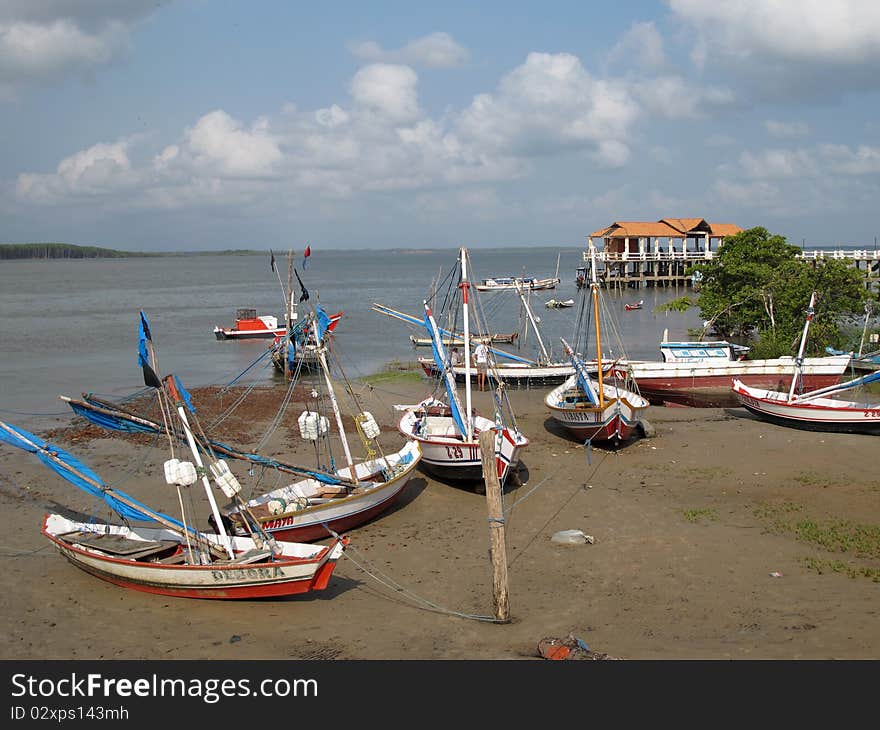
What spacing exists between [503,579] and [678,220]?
78659 millimetres

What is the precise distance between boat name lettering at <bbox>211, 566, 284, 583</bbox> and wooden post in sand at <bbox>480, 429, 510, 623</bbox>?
3575 millimetres

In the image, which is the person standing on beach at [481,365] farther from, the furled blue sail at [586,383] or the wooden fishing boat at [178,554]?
the wooden fishing boat at [178,554]

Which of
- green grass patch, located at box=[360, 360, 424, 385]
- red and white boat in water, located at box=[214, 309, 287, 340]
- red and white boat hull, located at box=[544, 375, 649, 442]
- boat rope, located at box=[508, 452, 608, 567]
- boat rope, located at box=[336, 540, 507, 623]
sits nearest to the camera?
boat rope, located at box=[336, 540, 507, 623]

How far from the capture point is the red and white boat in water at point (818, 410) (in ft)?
75.2

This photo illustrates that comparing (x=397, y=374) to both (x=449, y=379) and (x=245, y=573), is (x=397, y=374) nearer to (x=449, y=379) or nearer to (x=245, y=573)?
(x=449, y=379)

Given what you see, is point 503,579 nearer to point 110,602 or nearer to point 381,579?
point 381,579

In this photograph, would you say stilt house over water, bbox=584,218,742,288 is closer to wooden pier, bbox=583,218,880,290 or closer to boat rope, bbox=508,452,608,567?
wooden pier, bbox=583,218,880,290

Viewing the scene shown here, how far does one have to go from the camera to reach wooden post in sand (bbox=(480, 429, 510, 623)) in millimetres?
11633

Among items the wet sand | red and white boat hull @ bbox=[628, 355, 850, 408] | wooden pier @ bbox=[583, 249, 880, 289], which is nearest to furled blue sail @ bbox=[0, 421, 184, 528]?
the wet sand

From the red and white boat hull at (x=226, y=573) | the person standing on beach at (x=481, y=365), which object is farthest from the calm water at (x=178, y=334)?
the red and white boat hull at (x=226, y=573)

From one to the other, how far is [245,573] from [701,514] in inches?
383

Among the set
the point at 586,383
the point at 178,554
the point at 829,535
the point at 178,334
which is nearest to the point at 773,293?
the point at 586,383
